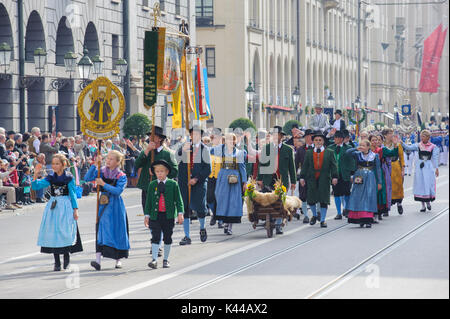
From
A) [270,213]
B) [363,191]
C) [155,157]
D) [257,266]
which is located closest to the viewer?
[257,266]

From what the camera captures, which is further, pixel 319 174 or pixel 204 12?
pixel 204 12

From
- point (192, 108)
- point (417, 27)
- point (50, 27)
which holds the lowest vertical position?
point (192, 108)

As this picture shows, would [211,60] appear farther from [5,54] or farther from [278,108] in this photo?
[5,54]

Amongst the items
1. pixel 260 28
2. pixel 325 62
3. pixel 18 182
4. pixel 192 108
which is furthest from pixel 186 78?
pixel 325 62

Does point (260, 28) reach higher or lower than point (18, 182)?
higher

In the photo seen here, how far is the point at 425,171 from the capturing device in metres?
21.5

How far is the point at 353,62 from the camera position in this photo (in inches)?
3452

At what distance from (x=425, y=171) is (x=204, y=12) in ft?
112

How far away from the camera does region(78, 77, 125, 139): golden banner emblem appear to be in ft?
45.2

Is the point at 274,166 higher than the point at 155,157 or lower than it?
lower

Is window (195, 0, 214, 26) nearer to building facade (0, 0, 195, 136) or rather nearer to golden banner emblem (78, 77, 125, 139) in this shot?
building facade (0, 0, 195, 136)

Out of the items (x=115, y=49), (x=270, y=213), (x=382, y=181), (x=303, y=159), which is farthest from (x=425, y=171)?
(x=115, y=49)
